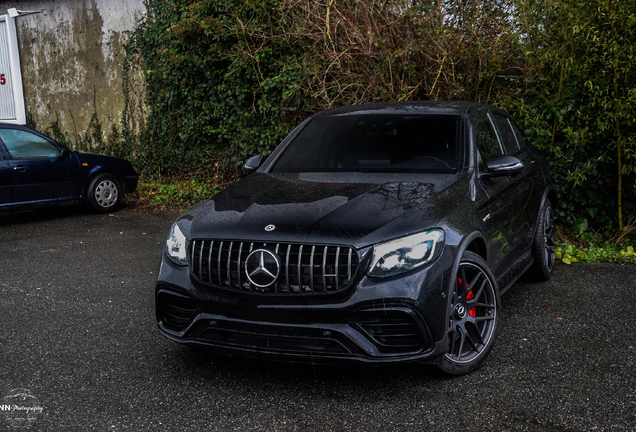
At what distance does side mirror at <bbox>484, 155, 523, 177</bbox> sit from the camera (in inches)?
158

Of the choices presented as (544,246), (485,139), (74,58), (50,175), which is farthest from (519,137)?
(74,58)

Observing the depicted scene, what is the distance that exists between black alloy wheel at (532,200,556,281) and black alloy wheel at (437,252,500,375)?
1.80 metres

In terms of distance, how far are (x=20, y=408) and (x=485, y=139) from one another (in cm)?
351

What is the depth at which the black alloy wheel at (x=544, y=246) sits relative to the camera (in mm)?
5246

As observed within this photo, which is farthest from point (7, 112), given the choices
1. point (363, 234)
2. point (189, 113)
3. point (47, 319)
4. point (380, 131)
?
point (363, 234)

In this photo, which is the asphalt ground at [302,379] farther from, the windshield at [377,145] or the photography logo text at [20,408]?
the windshield at [377,145]

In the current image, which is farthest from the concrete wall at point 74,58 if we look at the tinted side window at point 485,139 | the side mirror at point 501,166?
the side mirror at point 501,166

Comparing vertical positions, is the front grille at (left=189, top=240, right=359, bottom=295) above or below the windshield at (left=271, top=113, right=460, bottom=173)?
below

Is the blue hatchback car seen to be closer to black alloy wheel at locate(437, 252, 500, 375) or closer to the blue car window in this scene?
the blue car window

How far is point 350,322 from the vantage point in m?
2.99

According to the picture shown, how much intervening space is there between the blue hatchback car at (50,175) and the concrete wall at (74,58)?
392cm

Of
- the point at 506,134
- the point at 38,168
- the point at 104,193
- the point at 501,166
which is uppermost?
the point at 506,134

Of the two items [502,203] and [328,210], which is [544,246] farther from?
[328,210]

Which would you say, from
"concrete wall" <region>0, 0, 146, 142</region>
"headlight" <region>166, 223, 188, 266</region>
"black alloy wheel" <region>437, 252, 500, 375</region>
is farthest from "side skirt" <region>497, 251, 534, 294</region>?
"concrete wall" <region>0, 0, 146, 142</region>
